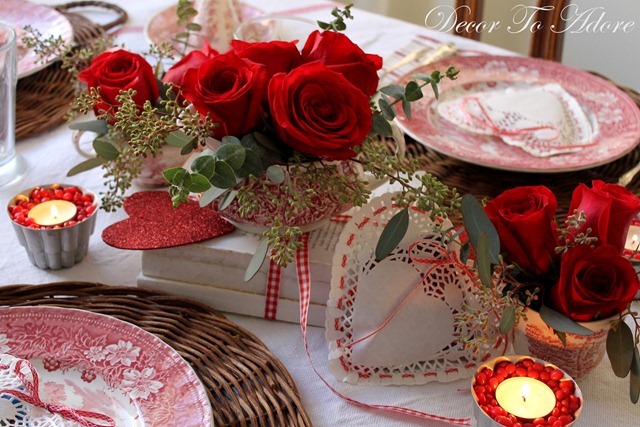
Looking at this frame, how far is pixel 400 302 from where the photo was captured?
76cm

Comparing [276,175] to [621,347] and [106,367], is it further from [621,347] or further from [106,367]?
[621,347]

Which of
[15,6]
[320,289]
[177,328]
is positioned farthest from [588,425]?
[15,6]

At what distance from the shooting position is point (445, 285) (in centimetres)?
75

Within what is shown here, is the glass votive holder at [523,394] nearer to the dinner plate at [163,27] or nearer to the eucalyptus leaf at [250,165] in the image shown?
the eucalyptus leaf at [250,165]

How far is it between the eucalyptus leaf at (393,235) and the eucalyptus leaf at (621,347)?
0.20 meters

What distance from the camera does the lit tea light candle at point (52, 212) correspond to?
2.82 ft

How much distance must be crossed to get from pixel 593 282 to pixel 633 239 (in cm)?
23

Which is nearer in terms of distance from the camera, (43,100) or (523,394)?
(523,394)

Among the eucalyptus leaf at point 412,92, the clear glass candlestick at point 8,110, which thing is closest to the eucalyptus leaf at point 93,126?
the clear glass candlestick at point 8,110

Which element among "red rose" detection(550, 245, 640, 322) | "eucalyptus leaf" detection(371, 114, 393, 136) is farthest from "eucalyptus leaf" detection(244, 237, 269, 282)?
"red rose" detection(550, 245, 640, 322)

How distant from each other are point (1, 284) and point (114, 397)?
0.80 feet

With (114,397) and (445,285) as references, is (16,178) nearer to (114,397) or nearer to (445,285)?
(114,397)

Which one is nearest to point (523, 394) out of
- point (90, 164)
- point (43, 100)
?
point (90, 164)

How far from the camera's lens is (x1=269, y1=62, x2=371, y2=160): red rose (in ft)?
2.29
